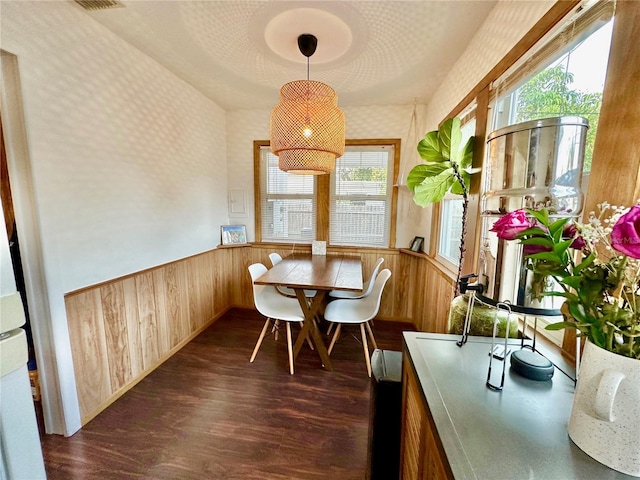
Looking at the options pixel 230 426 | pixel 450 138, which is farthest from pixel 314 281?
pixel 450 138

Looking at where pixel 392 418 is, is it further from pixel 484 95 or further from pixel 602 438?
pixel 484 95

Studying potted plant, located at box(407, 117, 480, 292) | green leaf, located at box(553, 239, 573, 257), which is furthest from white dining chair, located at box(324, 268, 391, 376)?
green leaf, located at box(553, 239, 573, 257)

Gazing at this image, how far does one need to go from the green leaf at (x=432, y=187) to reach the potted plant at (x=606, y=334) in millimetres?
1078

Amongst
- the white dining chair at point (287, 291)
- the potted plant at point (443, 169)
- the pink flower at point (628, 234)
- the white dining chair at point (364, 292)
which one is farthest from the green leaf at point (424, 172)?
the white dining chair at point (287, 291)

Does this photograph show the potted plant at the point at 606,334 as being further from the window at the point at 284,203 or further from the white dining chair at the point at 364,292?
the window at the point at 284,203

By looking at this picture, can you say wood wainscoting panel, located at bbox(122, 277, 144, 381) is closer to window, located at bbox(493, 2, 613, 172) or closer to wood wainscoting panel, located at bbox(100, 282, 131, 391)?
wood wainscoting panel, located at bbox(100, 282, 131, 391)

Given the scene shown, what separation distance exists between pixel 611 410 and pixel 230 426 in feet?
6.11

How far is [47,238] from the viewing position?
1.49 m

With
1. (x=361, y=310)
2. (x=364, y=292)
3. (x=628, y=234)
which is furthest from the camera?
(x=364, y=292)

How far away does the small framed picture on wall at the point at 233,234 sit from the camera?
11.2 ft

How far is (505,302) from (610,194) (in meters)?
0.46

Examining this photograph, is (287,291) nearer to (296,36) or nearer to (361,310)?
(361,310)

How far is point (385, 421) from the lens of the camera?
1.15m

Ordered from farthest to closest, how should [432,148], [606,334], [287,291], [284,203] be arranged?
[284,203] < [287,291] < [432,148] < [606,334]
